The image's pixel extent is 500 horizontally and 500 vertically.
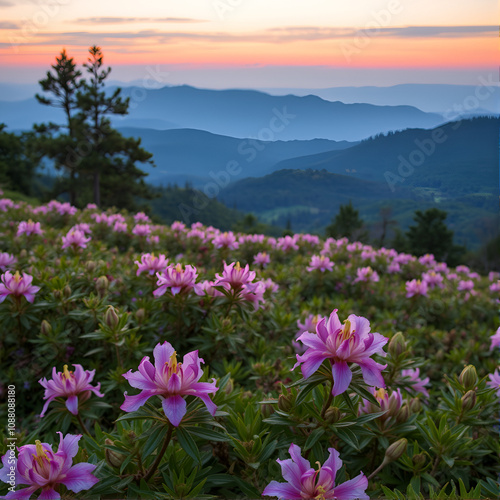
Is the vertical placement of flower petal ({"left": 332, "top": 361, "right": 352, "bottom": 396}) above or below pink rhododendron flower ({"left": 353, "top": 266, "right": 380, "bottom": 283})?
above

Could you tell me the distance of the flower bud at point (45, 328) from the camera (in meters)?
2.41

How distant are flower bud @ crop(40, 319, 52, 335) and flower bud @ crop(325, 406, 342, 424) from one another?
1724 millimetres

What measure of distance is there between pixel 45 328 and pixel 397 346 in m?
1.89

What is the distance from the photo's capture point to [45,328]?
7.94 ft

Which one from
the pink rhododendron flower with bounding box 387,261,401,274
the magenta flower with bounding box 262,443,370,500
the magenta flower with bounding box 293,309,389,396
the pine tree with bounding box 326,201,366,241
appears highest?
the magenta flower with bounding box 293,309,389,396

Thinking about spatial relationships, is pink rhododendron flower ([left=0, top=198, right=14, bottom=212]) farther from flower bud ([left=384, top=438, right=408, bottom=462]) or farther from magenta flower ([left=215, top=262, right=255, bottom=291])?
flower bud ([left=384, top=438, right=408, bottom=462])

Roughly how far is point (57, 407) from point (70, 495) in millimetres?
593

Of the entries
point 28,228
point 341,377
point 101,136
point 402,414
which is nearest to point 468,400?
point 402,414

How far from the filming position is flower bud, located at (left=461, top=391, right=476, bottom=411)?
171 centimetres

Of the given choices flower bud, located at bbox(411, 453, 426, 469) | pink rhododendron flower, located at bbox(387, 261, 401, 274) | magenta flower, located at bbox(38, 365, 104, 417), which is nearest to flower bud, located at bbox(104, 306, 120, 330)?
magenta flower, located at bbox(38, 365, 104, 417)

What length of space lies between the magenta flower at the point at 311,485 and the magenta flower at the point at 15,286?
1760 mm

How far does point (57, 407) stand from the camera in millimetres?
1850

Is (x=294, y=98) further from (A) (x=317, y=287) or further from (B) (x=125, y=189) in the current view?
(B) (x=125, y=189)

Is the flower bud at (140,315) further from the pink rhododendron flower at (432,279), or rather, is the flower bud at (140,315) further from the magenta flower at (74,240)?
the pink rhododendron flower at (432,279)
